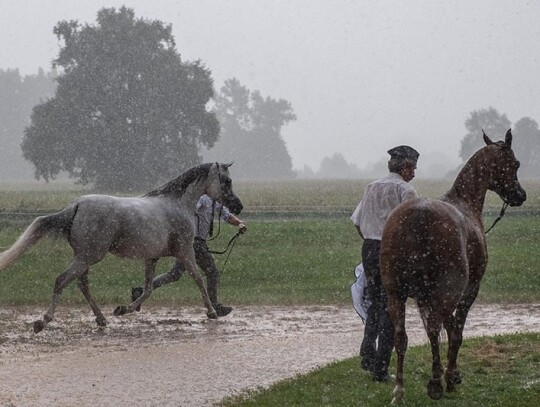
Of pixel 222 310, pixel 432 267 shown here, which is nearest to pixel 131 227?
pixel 222 310

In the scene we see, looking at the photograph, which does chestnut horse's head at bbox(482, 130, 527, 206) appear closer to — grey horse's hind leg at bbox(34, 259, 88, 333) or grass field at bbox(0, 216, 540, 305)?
grey horse's hind leg at bbox(34, 259, 88, 333)

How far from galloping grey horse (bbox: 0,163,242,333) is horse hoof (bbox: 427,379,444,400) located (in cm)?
575

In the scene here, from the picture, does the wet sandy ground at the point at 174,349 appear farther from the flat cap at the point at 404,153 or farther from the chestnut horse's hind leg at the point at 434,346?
the flat cap at the point at 404,153

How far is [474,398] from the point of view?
7438 mm

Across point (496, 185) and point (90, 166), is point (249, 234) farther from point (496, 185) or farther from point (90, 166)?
point (90, 166)

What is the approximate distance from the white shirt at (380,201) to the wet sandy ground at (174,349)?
1821 millimetres

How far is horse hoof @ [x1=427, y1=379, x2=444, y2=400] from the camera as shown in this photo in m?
7.09

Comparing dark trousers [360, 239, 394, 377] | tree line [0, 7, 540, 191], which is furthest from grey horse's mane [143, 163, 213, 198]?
tree line [0, 7, 540, 191]

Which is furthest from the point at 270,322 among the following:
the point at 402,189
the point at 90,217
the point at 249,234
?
the point at 249,234

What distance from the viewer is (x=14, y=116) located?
159m

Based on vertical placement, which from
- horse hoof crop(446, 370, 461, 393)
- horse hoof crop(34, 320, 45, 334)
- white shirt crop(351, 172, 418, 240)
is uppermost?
white shirt crop(351, 172, 418, 240)

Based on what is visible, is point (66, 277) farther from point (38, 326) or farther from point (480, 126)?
point (480, 126)

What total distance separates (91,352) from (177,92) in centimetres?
4472

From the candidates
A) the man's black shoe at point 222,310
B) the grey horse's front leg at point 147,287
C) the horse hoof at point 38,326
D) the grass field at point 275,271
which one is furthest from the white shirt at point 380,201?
the grass field at point 275,271
